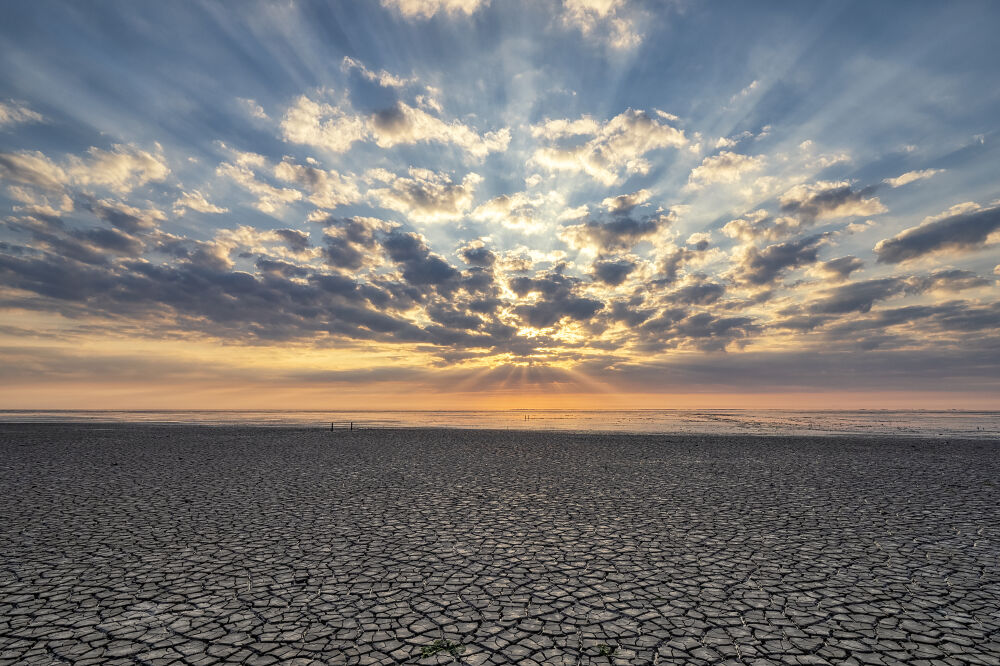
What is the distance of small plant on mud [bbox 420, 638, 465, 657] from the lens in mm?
5575

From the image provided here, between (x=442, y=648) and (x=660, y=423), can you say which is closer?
(x=442, y=648)

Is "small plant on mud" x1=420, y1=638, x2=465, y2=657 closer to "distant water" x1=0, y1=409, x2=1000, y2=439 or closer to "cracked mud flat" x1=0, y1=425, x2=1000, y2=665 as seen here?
"cracked mud flat" x1=0, y1=425, x2=1000, y2=665

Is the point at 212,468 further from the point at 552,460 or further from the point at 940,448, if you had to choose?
the point at 940,448

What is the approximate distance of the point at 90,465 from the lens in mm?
21531

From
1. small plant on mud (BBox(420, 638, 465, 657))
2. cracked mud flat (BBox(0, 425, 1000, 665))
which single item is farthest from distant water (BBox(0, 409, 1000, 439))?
small plant on mud (BBox(420, 638, 465, 657))

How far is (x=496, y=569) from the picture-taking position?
848 cm

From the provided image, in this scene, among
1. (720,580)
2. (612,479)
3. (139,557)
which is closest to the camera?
(720,580)

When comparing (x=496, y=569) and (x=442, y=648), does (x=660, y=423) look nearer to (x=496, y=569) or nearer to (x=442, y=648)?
(x=496, y=569)

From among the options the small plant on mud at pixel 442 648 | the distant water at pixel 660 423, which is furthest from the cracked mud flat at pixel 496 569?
the distant water at pixel 660 423

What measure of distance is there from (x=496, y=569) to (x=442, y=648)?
2.89m

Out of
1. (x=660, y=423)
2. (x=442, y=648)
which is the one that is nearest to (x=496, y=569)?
(x=442, y=648)

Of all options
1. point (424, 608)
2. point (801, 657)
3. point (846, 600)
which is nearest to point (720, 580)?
point (846, 600)

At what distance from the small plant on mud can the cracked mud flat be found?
24mm

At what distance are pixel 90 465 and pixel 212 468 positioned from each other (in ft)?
17.7
